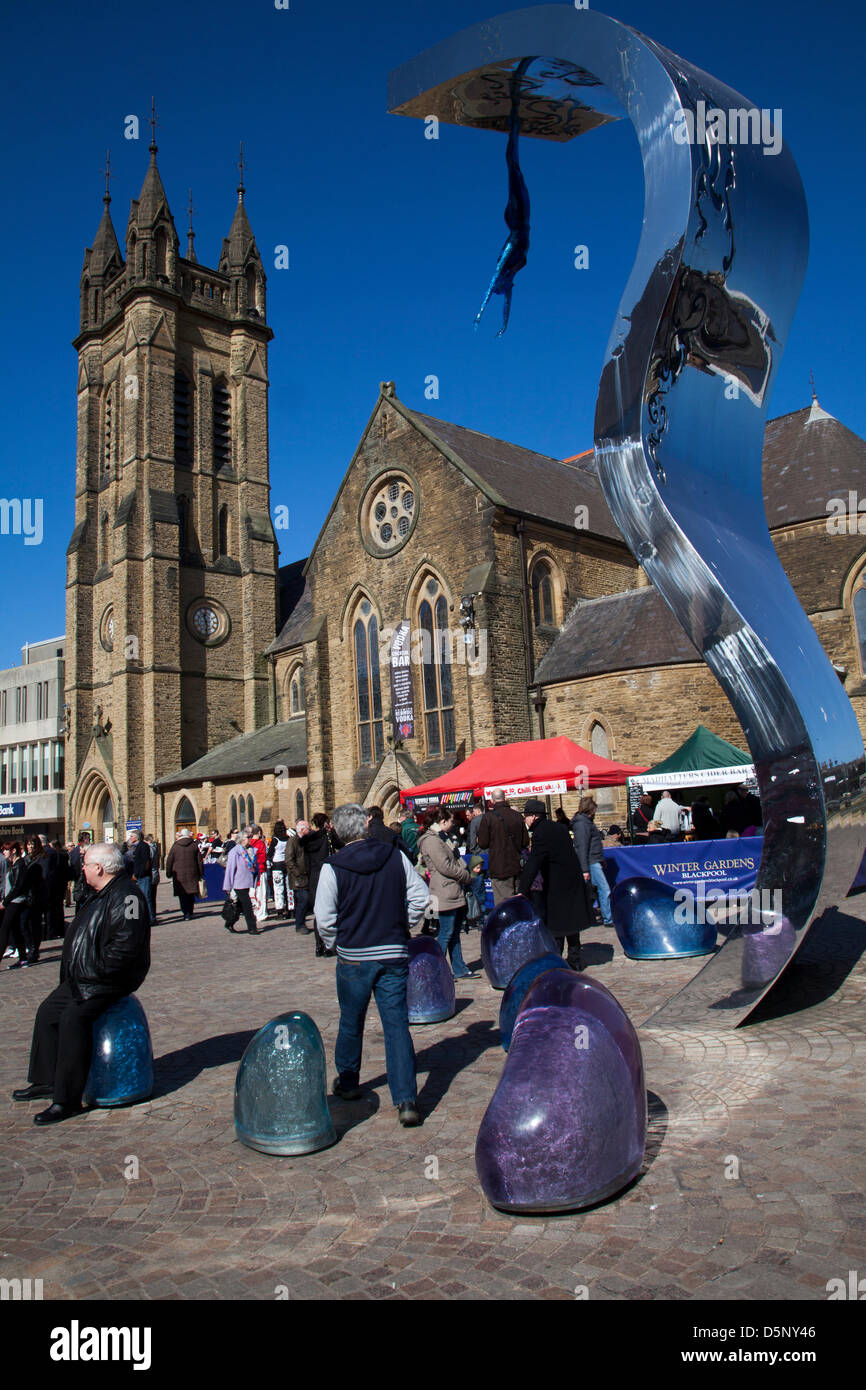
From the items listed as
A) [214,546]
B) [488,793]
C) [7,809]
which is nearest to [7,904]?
[488,793]

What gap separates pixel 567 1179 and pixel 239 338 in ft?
147

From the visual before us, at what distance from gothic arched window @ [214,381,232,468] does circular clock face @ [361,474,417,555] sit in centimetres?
1678

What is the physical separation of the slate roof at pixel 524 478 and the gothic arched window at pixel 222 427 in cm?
1614

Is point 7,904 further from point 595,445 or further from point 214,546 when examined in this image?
point 214,546

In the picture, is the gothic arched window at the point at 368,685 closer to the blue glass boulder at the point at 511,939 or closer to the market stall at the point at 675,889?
the market stall at the point at 675,889

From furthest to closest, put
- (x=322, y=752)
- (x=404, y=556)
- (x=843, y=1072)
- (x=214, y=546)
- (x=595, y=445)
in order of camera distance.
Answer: (x=214, y=546), (x=322, y=752), (x=404, y=556), (x=595, y=445), (x=843, y=1072)

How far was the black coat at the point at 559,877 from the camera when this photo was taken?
27.5ft

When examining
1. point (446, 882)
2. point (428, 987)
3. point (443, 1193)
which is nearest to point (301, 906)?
point (446, 882)

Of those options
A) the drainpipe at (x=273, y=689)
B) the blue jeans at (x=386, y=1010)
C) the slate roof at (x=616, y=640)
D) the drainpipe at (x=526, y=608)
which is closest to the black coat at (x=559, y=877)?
the blue jeans at (x=386, y=1010)

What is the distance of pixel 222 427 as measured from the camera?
140 ft

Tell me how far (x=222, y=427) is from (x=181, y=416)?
2144mm

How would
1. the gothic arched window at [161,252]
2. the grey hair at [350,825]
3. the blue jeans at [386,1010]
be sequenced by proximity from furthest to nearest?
the gothic arched window at [161,252], the grey hair at [350,825], the blue jeans at [386,1010]

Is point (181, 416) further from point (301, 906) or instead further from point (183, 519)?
point (301, 906)
